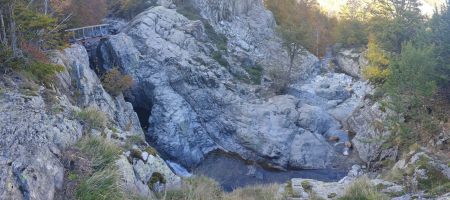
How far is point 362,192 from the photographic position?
1095 cm

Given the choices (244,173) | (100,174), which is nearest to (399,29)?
(244,173)

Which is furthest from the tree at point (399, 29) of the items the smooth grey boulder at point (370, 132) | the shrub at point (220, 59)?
the shrub at point (220, 59)

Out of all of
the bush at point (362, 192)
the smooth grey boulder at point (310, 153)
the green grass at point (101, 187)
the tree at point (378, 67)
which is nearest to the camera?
the green grass at point (101, 187)

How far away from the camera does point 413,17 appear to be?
90.9 feet

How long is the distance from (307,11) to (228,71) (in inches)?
910

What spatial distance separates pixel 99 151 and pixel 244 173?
15796 mm

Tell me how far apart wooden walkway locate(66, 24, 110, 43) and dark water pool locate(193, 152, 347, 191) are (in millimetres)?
11760

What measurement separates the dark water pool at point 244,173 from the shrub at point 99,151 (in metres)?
13.7

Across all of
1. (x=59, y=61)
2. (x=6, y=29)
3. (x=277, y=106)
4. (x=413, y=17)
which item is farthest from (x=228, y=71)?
(x=6, y=29)

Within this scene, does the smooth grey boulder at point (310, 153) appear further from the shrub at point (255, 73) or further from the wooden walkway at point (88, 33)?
the wooden walkway at point (88, 33)

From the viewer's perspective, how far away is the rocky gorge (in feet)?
70.9

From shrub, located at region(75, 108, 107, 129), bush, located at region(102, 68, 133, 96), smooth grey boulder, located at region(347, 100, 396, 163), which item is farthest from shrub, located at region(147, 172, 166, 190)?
bush, located at region(102, 68, 133, 96)

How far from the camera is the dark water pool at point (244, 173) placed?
79.2 feet

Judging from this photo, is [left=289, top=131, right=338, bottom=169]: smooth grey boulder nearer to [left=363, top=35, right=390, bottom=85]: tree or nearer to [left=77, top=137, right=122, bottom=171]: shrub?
[left=363, top=35, right=390, bottom=85]: tree
